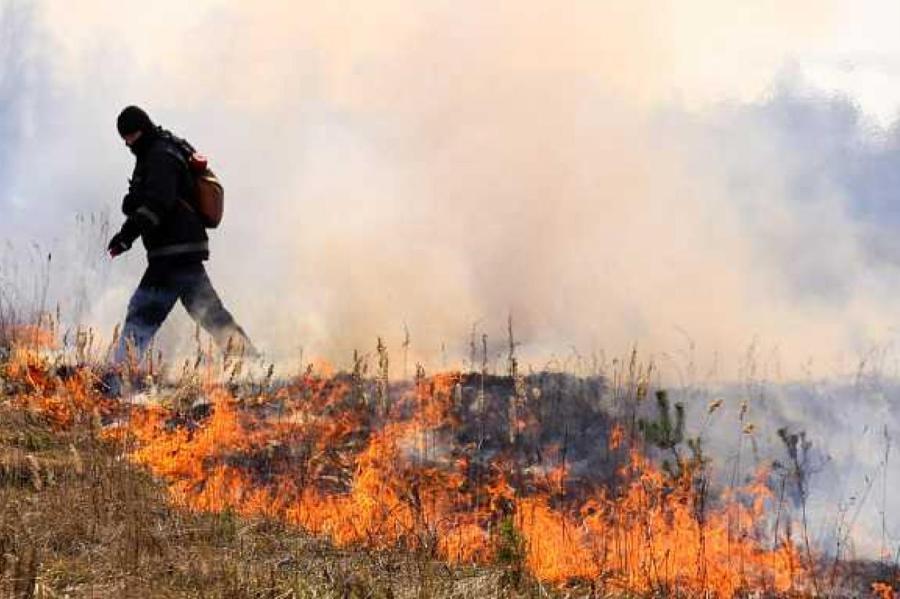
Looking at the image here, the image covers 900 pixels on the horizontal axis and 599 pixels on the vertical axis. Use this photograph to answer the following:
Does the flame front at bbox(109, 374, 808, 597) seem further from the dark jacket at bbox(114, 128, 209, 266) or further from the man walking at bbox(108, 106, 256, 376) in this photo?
the dark jacket at bbox(114, 128, 209, 266)

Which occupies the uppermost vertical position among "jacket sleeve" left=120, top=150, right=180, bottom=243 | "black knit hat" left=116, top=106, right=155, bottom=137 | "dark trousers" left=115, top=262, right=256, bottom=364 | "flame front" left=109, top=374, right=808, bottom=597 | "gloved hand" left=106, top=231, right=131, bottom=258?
"black knit hat" left=116, top=106, right=155, bottom=137

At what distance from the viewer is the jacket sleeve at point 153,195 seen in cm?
738

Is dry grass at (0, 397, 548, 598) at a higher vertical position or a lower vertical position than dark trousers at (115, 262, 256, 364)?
lower

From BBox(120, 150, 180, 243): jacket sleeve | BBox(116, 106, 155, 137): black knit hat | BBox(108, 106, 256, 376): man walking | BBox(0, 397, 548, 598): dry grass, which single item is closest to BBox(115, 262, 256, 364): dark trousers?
BBox(108, 106, 256, 376): man walking

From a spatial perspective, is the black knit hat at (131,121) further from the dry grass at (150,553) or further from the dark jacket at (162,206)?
the dry grass at (150,553)

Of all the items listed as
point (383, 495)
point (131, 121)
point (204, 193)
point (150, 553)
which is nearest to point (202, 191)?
point (204, 193)

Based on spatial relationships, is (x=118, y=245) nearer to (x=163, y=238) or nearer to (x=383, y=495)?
(x=163, y=238)

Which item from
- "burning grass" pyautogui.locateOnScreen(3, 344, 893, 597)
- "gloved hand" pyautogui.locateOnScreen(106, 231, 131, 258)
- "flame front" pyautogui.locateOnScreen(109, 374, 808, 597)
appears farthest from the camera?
"gloved hand" pyautogui.locateOnScreen(106, 231, 131, 258)

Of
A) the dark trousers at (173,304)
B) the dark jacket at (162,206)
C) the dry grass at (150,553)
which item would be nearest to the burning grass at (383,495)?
the dry grass at (150,553)

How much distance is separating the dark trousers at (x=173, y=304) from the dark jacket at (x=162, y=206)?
102 millimetres

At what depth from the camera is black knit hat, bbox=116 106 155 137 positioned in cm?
743

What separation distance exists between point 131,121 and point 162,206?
2.33 feet

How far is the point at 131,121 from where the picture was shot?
7.43 metres

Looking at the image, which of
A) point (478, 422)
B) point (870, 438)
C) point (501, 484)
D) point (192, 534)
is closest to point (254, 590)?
point (192, 534)
